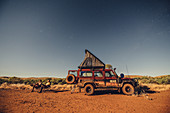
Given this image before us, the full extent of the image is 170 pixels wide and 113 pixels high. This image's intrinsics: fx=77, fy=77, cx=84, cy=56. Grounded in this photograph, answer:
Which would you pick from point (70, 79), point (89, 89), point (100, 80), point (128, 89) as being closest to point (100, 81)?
point (100, 80)

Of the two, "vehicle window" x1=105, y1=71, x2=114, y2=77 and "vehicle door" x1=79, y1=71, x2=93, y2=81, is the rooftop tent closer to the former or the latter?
"vehicle door" x1=79, y1=71, x2=93, y2=81

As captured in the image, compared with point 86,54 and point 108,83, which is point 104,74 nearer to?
point 108,83

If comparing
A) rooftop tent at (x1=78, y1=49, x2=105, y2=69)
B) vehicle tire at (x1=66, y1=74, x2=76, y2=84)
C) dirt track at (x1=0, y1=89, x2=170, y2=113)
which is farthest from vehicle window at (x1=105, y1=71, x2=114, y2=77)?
vehicle tire at (x1=66, y1=74, x2=76, y2=84)

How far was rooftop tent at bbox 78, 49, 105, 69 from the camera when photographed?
9843 mm

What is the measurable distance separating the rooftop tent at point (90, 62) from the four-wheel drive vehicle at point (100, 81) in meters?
1.25

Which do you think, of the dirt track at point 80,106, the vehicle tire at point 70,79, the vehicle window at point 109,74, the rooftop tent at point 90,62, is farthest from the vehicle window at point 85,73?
the dirt track at point 80,106

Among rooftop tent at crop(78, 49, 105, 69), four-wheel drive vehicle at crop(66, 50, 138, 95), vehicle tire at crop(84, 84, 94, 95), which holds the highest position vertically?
rooftop tent at crop(78, 49, 105, 69)

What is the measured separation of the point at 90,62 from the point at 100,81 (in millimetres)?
2982

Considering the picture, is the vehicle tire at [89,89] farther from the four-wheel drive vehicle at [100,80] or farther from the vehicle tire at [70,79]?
the vehicle tire at [70,79]

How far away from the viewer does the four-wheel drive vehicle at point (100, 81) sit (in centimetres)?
763

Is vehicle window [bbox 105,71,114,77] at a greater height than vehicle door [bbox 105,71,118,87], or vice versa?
vehicle window [bbox 105,71,114,77]

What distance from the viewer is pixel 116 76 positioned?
7.98 meters

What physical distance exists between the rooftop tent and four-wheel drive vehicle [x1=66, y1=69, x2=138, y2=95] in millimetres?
1250

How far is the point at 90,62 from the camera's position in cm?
1025
